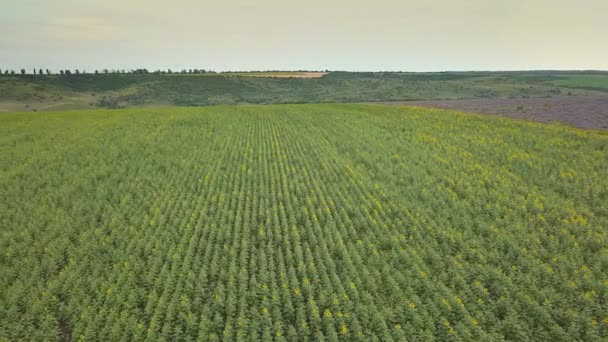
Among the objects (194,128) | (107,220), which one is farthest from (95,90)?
(107,220)

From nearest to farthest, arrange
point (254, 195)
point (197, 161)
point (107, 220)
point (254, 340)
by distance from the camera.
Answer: point (254, 340), point (107, 220), point (254, 195), point (197, 161)

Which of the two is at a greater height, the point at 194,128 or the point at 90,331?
the point at 194,128

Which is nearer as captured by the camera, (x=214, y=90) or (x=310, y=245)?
(x=310, y=245)

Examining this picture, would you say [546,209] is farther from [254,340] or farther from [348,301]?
[254,340]

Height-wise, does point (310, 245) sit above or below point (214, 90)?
below
